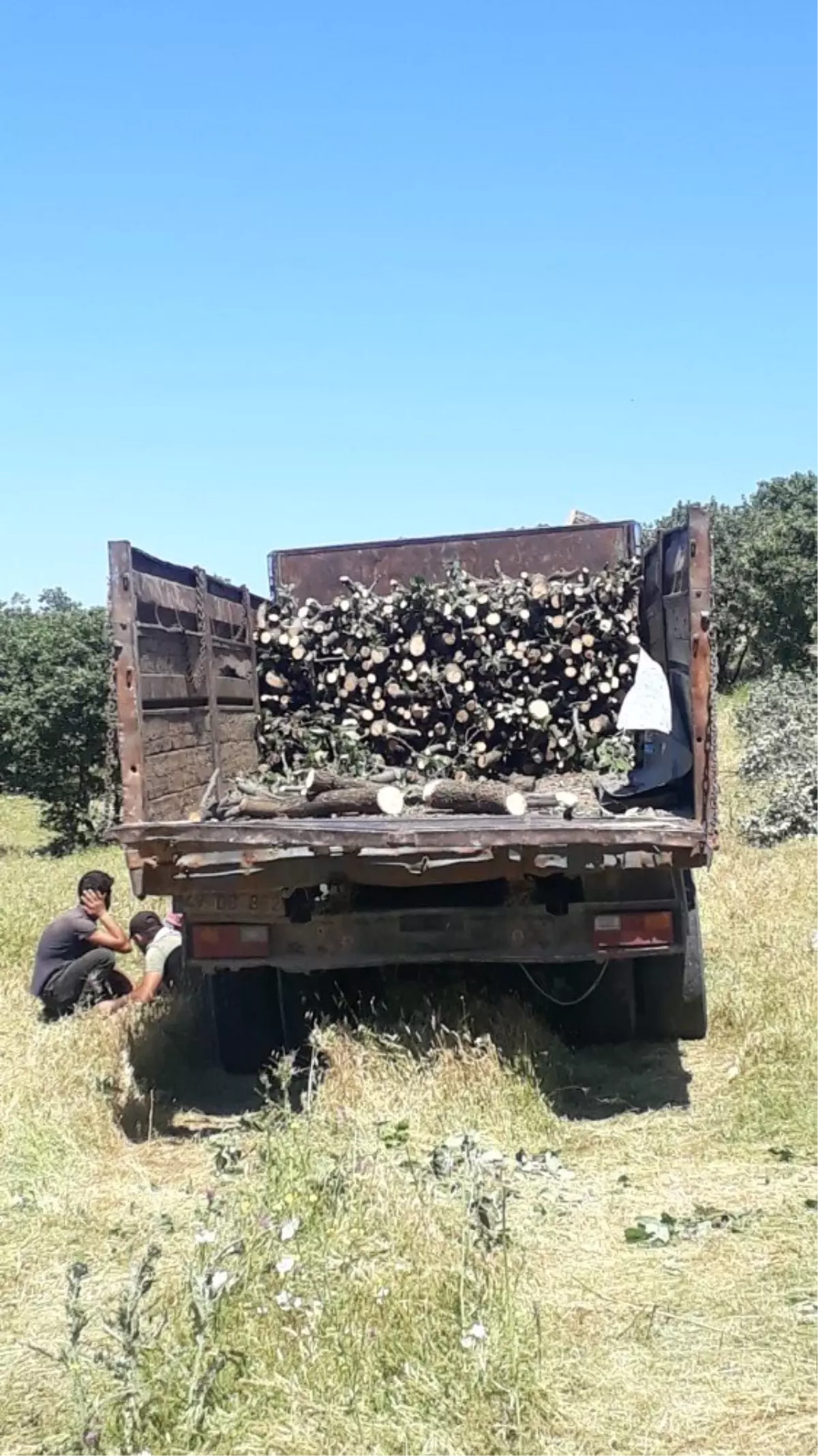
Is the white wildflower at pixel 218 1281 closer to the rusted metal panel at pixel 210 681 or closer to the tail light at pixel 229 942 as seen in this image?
the tail light at pixel 229 942

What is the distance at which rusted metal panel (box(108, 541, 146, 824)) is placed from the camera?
554 cm

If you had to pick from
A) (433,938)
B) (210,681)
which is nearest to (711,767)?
(433,938)

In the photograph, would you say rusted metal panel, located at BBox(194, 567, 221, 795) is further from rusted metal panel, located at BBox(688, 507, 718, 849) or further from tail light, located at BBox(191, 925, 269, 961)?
rusted metal panel, located at BBox(688, 507, 718, 849)

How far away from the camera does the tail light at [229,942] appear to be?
547 cm

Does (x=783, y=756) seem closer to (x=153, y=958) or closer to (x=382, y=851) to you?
(x=153, y=958)

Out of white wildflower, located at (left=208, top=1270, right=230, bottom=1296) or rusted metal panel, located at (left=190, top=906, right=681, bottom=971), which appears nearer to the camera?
white wildflower, located at (left=208, top=1270, right=230, bottom=1296)

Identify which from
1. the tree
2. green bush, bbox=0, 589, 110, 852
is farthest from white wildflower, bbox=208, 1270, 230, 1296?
the tree

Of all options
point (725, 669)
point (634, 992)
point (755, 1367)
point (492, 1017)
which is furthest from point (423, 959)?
point (725, 669)

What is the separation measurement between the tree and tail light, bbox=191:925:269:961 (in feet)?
67.8

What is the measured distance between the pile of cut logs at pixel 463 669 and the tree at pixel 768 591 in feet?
54.6

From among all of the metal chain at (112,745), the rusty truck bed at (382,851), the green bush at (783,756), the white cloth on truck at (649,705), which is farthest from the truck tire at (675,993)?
the green bush at (783,756)

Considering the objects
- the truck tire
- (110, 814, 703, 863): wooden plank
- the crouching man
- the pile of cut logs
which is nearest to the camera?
(110, 814, 703, 863): wooden plank

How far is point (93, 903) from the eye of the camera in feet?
24.2

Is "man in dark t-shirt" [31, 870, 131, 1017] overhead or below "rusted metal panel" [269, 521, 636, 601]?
below
